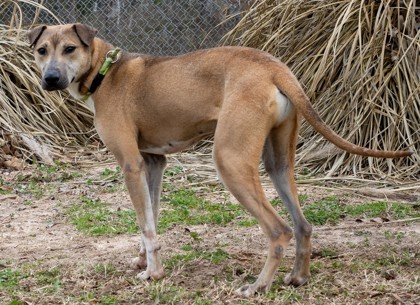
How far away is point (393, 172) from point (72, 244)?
359 centimetres

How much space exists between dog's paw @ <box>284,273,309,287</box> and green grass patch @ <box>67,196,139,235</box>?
1.89m

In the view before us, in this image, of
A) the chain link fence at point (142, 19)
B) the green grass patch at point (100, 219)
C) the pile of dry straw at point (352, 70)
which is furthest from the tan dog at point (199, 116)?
the chain link fence at point (142, 19)

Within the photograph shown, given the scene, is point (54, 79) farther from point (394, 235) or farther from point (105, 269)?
point (394, 235)

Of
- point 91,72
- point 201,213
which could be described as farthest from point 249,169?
point 201,213

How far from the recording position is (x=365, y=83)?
8383 millimetres

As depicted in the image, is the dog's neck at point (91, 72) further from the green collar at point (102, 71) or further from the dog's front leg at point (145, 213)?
the dog's front leg at point (145, 213)

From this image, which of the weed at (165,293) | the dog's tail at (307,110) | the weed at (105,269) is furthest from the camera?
the weed at (105,269)

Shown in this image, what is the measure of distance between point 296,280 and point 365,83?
12.7 feet

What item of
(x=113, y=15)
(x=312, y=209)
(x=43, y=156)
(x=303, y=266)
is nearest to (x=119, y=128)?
(x=303, y=266)

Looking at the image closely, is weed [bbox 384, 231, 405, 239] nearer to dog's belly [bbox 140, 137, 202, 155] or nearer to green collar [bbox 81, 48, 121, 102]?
dog's belly [bbox 140, 137, 202, 155]

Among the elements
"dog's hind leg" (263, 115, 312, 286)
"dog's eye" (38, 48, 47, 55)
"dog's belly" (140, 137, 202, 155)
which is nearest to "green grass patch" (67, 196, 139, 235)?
Result: "dog's belly" (140, 137, 202, 155)

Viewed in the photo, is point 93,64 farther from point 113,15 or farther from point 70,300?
point 113,15

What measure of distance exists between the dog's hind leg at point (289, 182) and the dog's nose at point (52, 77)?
4.75 ft

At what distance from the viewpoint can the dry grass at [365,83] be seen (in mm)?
8344
